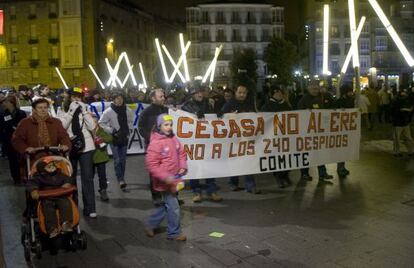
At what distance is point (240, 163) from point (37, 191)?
397 centimetres

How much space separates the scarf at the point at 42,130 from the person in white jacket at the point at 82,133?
1.05 meters

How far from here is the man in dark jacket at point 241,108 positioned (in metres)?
9.27

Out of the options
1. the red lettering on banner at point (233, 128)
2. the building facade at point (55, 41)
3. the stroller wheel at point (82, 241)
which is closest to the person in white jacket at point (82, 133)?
the stroller wheel at point (82, 241)

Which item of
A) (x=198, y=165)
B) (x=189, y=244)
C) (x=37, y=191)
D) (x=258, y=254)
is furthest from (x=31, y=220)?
(x=198, y=165)

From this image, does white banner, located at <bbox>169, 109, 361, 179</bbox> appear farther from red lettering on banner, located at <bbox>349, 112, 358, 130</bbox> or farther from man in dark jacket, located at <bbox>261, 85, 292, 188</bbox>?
man in dark jacket, located at <bbox>261, 85, 292, 188</bbox>

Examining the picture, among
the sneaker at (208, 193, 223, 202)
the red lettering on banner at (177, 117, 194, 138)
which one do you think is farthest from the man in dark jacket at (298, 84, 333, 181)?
the red lettering on banner at (177, 117, 194, 138)

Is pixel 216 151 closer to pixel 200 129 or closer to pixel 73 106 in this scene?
pixel 200 129

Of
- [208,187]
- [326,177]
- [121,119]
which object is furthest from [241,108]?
[121,119]

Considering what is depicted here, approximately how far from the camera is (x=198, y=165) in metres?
8.54

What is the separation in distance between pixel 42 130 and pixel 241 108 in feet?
13.1

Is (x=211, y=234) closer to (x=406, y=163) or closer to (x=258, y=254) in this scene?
(x=258, y=254)

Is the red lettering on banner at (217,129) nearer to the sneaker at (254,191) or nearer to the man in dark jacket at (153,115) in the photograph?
the man in dark jacket at (153,115)

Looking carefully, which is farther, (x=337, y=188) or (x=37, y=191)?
(x=337, y=188)

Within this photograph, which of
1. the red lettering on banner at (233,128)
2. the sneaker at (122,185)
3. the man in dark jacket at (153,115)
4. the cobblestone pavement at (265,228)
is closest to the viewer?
the cobblestone pavement at (265,228)
